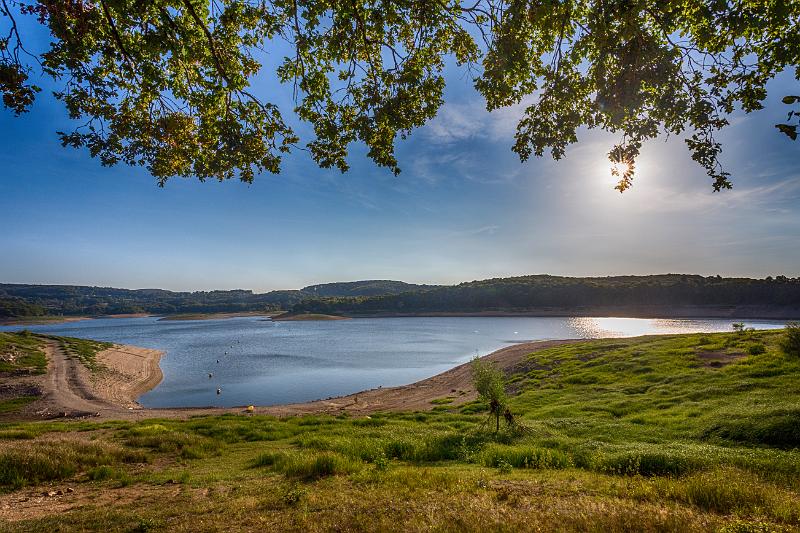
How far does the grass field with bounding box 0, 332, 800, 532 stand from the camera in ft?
19.8

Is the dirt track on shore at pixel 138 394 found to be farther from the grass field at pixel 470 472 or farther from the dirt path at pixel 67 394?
the grass field at pixel 470 472

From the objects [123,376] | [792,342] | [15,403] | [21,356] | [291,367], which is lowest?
[291,367]

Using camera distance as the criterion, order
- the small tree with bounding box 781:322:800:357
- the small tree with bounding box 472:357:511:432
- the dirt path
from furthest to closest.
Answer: the dirt path → the small tree with bounding box 781:322:800:357 → the small tree with bounding box 472:357:511:432

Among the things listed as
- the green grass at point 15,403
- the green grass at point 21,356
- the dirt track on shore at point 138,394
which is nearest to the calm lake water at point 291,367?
the dirt track on shore at point 138,394

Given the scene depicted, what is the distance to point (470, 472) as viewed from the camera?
1000cm

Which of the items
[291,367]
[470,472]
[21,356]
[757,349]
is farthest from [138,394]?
[757,349]

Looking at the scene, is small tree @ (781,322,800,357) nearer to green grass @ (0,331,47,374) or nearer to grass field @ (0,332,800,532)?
grass field @ (0,332,800,532)

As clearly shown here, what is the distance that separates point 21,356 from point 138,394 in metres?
25.2

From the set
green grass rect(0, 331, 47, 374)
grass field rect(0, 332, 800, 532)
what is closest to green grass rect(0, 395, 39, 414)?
green grass rect(0, 331, 47, 374)

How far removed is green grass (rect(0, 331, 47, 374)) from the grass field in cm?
3947

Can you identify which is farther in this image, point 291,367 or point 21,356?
point 291,367

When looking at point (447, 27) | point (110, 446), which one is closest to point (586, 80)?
point (447, 27)

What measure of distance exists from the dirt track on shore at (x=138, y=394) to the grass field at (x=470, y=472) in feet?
35.8

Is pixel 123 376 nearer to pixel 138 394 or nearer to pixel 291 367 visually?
pixel 138 394
